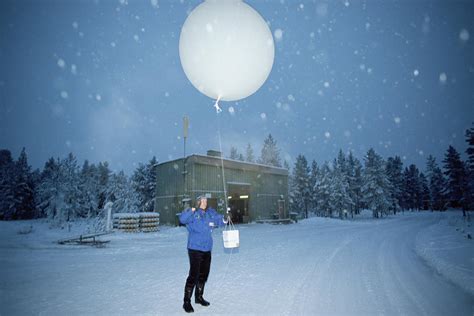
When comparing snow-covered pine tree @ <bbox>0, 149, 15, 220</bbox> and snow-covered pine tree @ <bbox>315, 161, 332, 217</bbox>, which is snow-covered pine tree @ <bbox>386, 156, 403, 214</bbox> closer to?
snow-covered pine tree @ <bbox>315, 161, 332, 217</bbox>

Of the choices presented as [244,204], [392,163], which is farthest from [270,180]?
[392,163]

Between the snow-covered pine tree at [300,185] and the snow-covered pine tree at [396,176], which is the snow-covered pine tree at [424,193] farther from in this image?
the snow-covered pine tree at [300,185]

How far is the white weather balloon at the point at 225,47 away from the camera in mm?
5793

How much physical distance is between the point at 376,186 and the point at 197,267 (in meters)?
54.5

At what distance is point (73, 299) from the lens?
5039mm

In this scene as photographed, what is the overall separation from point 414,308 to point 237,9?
7.01 meters

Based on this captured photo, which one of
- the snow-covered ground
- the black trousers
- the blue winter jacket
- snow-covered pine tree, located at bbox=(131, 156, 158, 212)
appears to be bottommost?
the snow-covered ground

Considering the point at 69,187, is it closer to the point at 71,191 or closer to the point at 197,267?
the point at 71,191

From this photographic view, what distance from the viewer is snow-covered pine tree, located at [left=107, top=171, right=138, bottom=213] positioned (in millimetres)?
47156

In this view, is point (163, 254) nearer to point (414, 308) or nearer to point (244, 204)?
point (414, 308)

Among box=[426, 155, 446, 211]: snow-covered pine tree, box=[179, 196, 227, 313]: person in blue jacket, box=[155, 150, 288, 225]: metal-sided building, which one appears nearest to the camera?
box=[179, 196, 227, 313]: person in blue jacket

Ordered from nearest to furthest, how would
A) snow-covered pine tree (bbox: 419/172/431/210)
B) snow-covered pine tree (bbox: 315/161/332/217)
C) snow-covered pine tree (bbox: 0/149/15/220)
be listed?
Result: snow-covered pine tree (bbox: 0/149/15/220)
snow-covered pine tree (bbox: 315/161/332/217)
snow-covered pine tree (bbox: 419/172/431/210)

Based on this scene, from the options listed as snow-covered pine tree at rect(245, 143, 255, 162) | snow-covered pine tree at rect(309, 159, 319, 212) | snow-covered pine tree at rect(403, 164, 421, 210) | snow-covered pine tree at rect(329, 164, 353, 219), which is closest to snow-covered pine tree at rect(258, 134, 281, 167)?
snow-covered pine tree at rect(245, 143, 255, 162)

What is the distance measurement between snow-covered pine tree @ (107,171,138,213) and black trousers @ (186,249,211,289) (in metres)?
45.7
